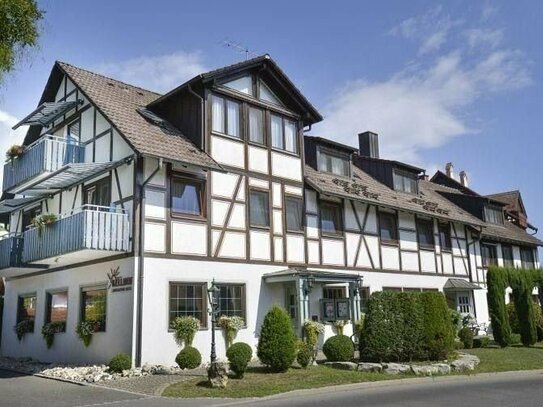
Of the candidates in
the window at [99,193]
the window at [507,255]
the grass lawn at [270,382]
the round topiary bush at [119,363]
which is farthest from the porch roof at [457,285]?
the round topiary bush at [119,363]

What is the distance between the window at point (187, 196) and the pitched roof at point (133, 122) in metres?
0.86

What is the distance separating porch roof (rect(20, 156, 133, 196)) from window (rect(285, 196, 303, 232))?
6.62 metres

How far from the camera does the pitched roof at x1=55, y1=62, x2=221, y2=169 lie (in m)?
18.0

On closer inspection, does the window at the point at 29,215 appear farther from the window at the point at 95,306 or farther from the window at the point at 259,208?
the window at the point at 259,208

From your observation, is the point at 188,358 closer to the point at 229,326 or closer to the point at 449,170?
the point at 229,326

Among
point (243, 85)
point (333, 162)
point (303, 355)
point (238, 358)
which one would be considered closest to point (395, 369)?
point (303, 355)

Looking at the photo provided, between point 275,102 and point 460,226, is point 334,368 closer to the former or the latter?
point 275,102

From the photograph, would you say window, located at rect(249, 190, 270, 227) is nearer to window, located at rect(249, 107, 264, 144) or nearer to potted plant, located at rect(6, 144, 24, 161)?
window, located at rect(249, 107, 264, 144)

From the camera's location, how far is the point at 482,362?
1881 centimetres

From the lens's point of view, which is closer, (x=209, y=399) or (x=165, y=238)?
(x=209, y=399)

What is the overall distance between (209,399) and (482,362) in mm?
10303

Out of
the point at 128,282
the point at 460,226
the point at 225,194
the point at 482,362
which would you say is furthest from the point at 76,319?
the point at 460,226

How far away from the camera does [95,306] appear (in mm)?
18875

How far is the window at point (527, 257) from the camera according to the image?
3650 cm
